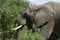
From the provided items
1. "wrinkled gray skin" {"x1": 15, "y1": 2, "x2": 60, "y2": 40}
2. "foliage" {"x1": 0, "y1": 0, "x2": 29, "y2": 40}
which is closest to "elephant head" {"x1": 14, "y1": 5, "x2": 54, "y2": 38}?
"wrinkled gray skin" {"x1": 15, "y1": 2, "x2": 60, "y2": 40}

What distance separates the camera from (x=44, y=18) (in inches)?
342

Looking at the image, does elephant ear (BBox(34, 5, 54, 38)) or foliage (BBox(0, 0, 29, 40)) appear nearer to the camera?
elephant ear (BBox(34, 5, 54, 38))

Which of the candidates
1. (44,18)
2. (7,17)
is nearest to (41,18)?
(44,18)

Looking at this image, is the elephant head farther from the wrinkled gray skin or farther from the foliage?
the foliage

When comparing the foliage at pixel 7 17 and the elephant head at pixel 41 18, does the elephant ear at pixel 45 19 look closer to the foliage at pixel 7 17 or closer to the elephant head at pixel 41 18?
the elephant head at pixel 41 18

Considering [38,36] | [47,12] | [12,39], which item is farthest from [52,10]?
[12,39]

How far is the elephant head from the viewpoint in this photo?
8.65m

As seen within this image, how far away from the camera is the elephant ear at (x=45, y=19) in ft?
28.5

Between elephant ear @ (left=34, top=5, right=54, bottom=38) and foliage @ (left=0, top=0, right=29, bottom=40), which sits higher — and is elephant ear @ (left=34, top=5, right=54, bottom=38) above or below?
above

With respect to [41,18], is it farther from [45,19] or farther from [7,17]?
[7,17]

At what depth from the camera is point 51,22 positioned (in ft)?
28.7

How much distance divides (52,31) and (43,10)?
49 cm

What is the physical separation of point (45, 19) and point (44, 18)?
0.03m

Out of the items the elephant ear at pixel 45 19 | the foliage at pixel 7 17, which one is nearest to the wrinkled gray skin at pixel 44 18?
the elephant ear at pixel 45 19
